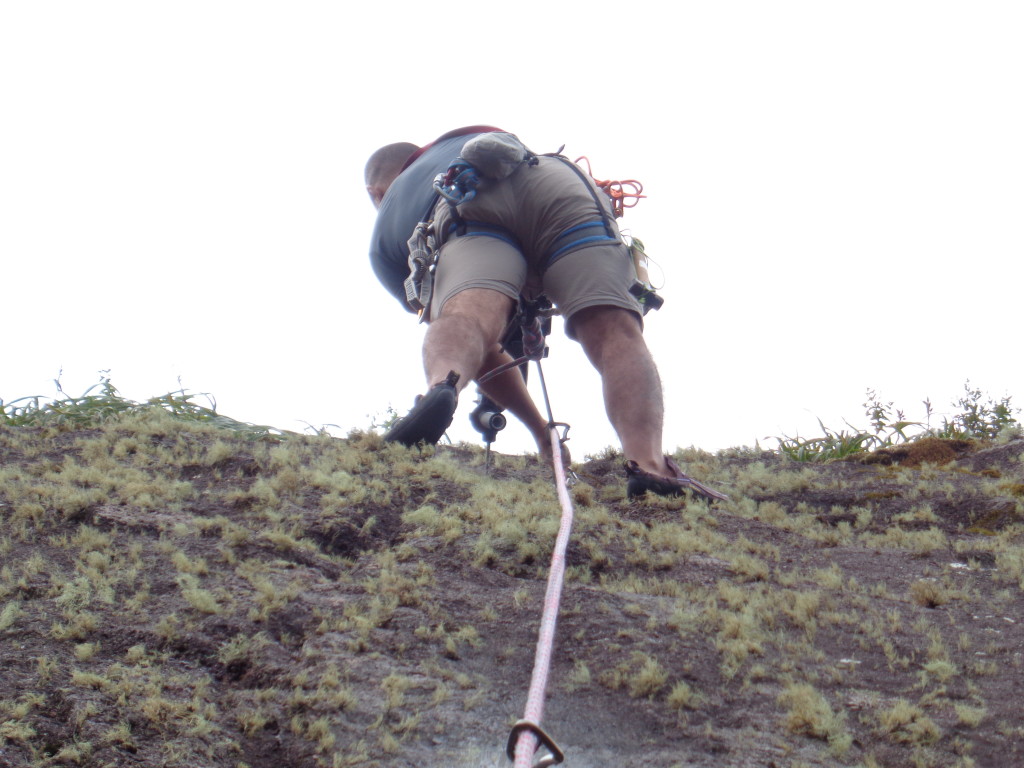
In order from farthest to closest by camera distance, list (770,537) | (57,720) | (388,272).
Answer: (388,272) → (770,537) → (57,720)

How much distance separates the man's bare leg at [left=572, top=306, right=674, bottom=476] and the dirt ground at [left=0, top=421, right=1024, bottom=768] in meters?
0.23

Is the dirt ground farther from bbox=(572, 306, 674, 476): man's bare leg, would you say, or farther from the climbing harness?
the climbing harness

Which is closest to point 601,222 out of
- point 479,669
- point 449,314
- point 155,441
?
point 449,314

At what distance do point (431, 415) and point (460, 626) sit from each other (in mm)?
1216

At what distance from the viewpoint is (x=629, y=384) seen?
12.2 feet

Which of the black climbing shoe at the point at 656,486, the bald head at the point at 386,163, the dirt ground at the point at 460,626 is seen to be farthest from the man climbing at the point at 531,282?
the bald head at the point at 386,163

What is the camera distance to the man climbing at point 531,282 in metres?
3.64

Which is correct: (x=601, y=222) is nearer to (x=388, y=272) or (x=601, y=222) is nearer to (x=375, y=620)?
(x=388, y=272)

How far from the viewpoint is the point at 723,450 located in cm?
496

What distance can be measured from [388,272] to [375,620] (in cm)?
231

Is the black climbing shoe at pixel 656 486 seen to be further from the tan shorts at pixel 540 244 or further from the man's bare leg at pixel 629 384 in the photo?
the tan shorts at pixel 540 244

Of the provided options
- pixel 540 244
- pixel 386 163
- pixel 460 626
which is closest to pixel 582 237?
pixel 540 244

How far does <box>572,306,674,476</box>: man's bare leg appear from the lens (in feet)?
12.1

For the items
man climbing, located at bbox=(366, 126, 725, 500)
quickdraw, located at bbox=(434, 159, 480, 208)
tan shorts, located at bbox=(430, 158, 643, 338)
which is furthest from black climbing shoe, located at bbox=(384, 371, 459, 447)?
quickdraw, located at bbox=(434, 159, 480, 208)
